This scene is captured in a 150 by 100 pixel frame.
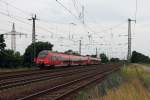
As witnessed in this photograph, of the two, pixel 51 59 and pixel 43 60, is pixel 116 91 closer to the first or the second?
pixel 43 60

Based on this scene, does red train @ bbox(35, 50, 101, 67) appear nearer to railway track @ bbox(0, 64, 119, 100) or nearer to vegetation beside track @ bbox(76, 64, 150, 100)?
railway track @ bbox(0, 64, 119, 100)

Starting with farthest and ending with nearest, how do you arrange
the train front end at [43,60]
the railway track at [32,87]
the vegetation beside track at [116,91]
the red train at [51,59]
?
1. the red train at [51,59]
2. the train front end at [43,60]
3. the railway track at [32,87]
4. the vegetation beside track at [116,91]

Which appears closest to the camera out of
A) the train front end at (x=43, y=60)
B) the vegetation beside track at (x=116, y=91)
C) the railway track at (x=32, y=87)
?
the vegetation beside track at (x=116, y=91)

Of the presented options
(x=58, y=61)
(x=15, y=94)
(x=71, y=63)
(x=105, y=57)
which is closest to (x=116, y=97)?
(x=15, y=94)

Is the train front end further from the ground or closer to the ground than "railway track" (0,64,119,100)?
further from the ground

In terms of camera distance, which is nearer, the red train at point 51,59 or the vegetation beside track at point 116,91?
the vegetation beside track at point 116,91

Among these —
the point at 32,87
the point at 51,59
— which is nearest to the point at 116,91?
the point at 32,87

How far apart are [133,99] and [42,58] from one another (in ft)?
119

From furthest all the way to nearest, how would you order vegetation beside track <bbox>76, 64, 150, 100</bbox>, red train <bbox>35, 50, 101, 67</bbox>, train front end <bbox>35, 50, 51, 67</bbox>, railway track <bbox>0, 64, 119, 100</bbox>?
1. red train <bbox>35, 50, 101, 67</bbox>
2. train front end <bbox>35, 50, 51, 67</bbox>
3. railway track <bbox>0, 64, 119, 100</bbox>
4. vegetation beside track <bbox>76, 64, 150, 100</bbox>

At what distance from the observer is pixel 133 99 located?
1506 cm

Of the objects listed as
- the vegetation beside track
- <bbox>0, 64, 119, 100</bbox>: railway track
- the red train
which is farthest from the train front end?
the vegetation beside track

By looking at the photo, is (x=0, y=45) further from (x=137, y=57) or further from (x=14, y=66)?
(x=137, y=57)

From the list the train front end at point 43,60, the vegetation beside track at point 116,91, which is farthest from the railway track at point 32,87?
the train front end at point 43,60

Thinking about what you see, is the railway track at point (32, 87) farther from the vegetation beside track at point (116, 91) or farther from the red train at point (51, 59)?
the red train at point (51, 59)
